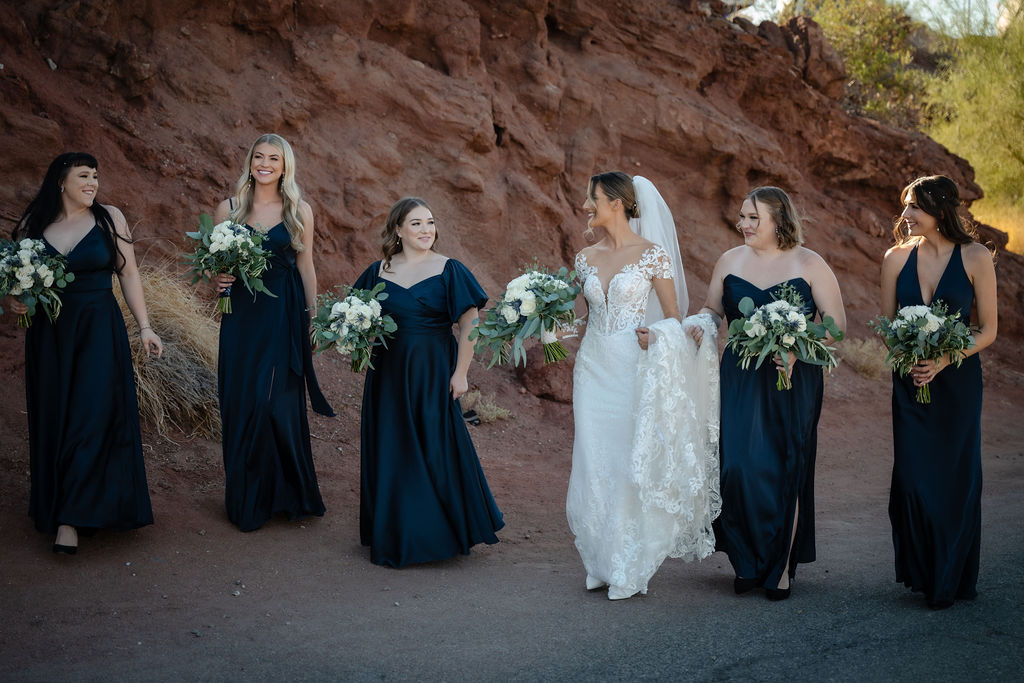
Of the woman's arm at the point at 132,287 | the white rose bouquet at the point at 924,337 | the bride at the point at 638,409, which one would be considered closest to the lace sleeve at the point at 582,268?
the bride at the point at 638,409

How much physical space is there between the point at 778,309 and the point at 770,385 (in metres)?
0.55

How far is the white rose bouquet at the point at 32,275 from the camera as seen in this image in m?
5.60

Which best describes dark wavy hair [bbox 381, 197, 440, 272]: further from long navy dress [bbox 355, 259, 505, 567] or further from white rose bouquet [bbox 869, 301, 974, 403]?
white rose bouquet [bbox 869, 301, 974, 403]

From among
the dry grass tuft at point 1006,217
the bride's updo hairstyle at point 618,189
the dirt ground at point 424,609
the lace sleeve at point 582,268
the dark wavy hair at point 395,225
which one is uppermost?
the dry grass tuft at point 1006,217

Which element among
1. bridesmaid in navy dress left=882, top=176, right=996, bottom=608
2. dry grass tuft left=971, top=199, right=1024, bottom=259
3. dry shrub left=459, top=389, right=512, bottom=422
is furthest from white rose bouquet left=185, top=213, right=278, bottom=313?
dry grass tuft left=971, top=199, right=1024, bottom=259

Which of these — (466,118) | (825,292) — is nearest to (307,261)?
(825,292)

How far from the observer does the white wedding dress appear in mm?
5453

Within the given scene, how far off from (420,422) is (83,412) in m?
2.10

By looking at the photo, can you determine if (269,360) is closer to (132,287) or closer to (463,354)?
(132,287)

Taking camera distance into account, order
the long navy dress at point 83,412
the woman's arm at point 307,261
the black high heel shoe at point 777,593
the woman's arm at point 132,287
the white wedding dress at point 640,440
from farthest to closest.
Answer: the woman's arm at point 307,261 → the woman's arm at point 132,287 → the long navy dress at point 83,412 → the white wedding dress at point 640,440 → the black high heel shoe at point 777,593

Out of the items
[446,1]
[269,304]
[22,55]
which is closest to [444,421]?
[269,304]

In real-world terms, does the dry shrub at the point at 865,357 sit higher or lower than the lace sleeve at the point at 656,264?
lower

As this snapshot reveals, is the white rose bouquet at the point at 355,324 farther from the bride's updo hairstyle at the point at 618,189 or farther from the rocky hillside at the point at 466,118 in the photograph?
the rocky hillside at the point at 466,118

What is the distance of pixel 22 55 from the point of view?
32.7ft
